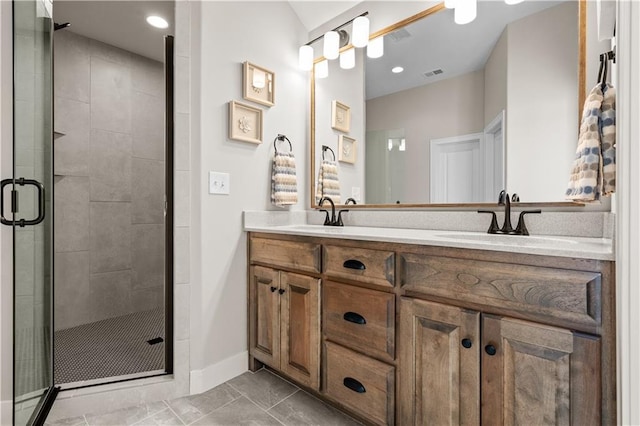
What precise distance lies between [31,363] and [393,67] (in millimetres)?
2398

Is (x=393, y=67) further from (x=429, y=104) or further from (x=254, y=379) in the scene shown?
(x=254, y=379)

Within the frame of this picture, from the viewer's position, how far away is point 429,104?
183cm

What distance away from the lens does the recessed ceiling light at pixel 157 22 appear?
2396mm

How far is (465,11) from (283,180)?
138 centimetres

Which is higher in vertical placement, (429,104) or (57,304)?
(429,104)

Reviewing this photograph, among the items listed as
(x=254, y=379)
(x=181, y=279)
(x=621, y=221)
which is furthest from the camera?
(x=254, y=379)

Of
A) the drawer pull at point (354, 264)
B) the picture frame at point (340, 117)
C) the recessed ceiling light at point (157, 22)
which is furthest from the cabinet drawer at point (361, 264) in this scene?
the recessed ceiling light at point (157, 22)

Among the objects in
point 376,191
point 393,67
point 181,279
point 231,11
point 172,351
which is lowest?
point 172,351

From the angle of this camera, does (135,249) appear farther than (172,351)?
Yes

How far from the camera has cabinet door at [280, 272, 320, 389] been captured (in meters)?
1.57

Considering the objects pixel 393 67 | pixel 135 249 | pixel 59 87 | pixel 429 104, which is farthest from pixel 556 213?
pixel 59 87

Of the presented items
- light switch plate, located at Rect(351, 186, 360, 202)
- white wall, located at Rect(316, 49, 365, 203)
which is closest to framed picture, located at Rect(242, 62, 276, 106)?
white wall, located at Rect(316, 49, 365, 203)

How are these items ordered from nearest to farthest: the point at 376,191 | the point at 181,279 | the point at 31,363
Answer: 1. the point at 31,363
2. the point at 181,279
3. the point at 376,191

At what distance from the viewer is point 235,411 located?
1591 mm
